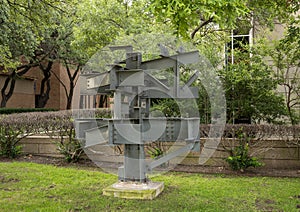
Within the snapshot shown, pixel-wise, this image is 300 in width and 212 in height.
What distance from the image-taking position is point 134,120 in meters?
5.34

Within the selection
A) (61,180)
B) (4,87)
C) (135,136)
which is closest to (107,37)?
(61,180)

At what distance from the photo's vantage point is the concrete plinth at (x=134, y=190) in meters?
5.11

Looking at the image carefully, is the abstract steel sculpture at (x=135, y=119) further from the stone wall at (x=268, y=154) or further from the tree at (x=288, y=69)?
the tree at (x=288, y=69)

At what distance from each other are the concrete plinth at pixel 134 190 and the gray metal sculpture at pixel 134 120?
11cm

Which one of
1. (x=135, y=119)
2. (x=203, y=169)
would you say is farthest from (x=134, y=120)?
(x=203, y=169)

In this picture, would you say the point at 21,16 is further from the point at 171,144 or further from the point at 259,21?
the point at 259,21

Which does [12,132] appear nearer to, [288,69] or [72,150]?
[72,150]

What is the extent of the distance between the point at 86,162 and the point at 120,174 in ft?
9.60

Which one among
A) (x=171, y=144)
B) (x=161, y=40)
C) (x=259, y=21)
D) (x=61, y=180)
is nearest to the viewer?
(x=61, y=180)

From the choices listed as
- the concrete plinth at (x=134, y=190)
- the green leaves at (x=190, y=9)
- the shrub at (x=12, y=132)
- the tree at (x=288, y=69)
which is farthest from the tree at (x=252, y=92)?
the shrub at (x=12, y=132)

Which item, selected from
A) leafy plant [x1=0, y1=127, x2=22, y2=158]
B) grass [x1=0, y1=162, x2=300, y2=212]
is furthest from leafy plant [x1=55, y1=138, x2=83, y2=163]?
leafy plant [x1=0, y1=127, x2=22, y2=158]

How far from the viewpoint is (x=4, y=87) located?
20.3 metres

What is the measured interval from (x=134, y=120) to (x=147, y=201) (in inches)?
49.8

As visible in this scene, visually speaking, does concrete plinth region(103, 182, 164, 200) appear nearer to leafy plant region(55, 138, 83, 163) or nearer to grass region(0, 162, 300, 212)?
grass region(0, 162, 300, 212)
